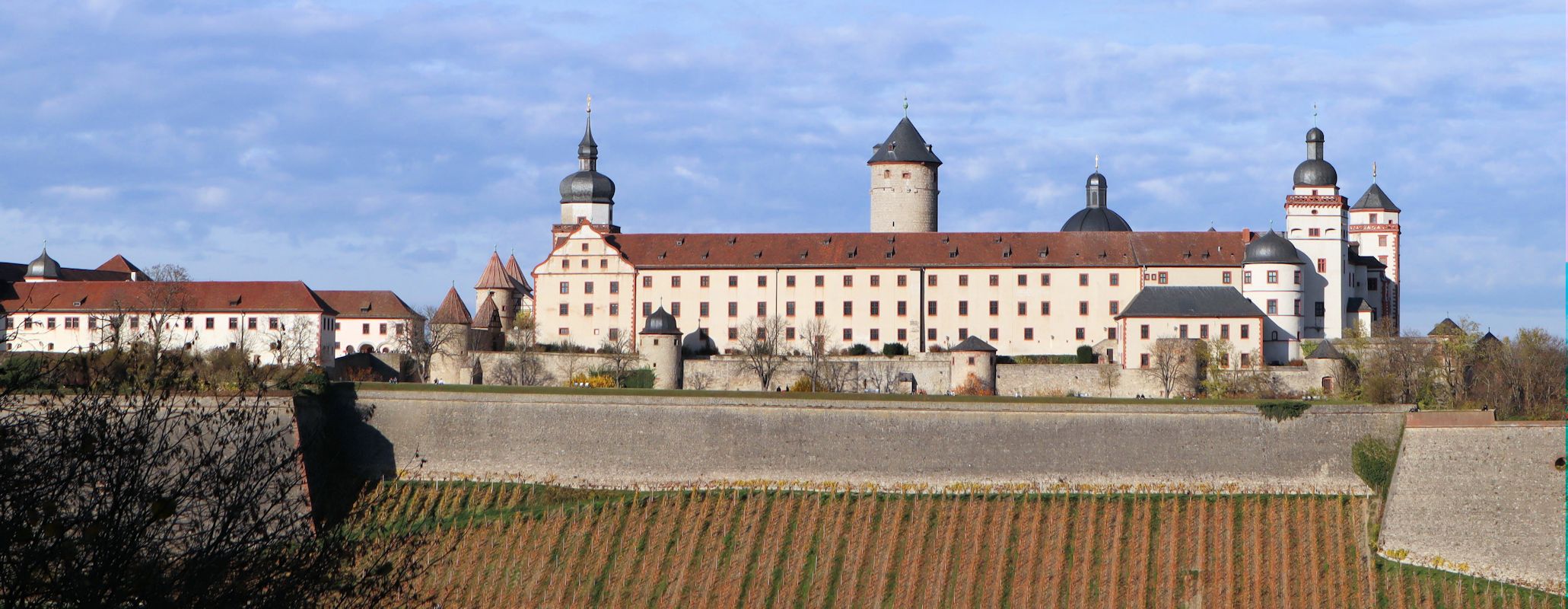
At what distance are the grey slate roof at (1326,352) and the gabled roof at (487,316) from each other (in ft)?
96.4

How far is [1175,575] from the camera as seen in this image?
38.9m

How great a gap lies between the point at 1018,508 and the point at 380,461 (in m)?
16.2

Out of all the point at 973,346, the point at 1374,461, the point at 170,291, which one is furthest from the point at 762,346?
the point at 1374,461

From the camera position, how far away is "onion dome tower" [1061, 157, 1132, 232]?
3059 inches

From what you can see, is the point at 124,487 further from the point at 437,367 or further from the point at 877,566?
the point at 437,367

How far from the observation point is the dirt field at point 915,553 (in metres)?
38.2

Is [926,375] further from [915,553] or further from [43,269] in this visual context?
[43,269]

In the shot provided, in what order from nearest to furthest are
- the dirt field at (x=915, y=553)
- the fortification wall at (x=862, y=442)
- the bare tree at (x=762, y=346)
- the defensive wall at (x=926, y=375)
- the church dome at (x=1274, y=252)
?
1. the dirt field at (x=915, y=553)
2. the fortification wall at (x=862, y=442)
3. the defensive wall at (x=926, y=375)
4. the bare tree at (x=762, y=346)
5. the church dome at (x=1274, y=252)

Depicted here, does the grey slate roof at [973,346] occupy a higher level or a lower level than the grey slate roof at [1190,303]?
lower

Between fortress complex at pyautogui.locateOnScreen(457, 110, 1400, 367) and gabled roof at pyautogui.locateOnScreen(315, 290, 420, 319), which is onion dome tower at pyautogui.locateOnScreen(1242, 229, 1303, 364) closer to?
fortress complex at pyautogui.locateOnScreen(457, 110, 1400, 367)

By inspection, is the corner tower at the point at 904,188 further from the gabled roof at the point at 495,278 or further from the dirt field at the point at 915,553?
the dirt field at the point at 915,553

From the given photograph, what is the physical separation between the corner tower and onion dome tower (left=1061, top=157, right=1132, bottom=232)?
5.92 m

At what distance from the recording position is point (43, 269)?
84312mm

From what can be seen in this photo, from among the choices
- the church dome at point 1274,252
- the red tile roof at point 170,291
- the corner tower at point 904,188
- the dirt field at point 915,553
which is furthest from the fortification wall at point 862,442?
the corner tower at point 904,188
